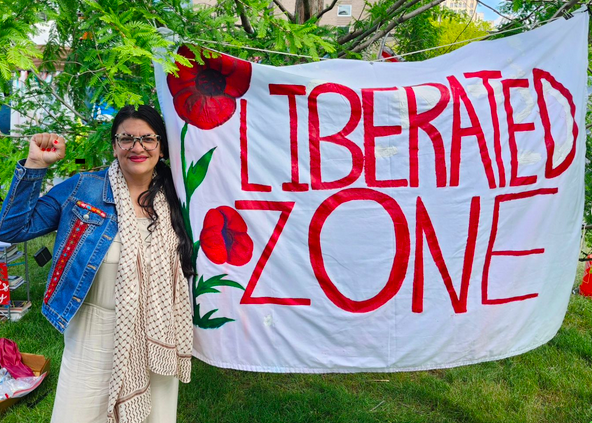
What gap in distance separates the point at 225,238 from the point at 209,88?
0.71 meters

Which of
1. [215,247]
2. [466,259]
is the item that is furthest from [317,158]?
[466,259]

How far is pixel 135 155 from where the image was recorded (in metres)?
2.07

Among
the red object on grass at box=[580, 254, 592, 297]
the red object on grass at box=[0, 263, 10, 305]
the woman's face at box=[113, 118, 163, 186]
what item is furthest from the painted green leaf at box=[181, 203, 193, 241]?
the red object on grass at box=[580, 254, 592, 297]

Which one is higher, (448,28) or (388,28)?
(448,28)

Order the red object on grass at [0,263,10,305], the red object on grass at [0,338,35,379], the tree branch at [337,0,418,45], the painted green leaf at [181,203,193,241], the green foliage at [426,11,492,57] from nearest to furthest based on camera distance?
the painted green leaf at [181,203,193,241], the tree branch at [337,0,418,45], the red object on grass at [0,338,35,379], the green foliage at [426,11,492,57], the red object on grass at [0,263,10,305]

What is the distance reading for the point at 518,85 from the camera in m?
2.51

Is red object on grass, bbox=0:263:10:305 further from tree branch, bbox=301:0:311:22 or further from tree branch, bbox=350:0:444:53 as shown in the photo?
tree branch, bbox=350:0:444:53

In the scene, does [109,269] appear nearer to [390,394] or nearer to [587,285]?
[390,394]

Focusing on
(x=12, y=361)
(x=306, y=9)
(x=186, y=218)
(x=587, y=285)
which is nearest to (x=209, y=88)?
(x=186, y=218)

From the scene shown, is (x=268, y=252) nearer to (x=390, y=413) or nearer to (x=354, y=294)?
(x=354, y=294)

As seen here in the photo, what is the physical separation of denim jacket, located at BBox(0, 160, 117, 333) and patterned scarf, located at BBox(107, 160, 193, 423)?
Result: 0.26 feet

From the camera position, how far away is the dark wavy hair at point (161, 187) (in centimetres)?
211

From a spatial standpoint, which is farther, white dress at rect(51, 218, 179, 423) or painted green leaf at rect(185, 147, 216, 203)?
painted green leaf at rect(185, 147, 216, 203)

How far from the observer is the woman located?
76.9 inches
